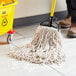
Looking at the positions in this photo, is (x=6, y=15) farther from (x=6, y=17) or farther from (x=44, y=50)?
(x=44, y=50)

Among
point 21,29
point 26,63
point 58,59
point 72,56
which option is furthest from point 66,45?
point 21,29

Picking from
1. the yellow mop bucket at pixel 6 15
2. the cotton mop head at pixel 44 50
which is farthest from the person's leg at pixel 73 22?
the yellow mop bucket at pixel 6 15

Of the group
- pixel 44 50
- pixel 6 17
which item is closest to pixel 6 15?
pixel 6 17

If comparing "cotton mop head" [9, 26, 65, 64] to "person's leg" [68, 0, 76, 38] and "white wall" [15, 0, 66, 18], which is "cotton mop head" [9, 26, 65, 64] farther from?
"white wall" [15, 0, 66, 18]

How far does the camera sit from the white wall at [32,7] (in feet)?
7.52

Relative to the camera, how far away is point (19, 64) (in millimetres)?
1431

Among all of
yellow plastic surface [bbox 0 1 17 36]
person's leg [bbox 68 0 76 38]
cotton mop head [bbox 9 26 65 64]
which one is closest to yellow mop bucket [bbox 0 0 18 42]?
yellow plastic surface [bbox 0 1 17 36]

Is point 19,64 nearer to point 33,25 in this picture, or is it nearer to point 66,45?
point 66,45

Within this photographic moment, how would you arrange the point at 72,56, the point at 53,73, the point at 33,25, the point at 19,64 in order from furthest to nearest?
the point at 33,25
the point at 72,56
the point at 19,64
the point at 53,73

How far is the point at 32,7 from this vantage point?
240cm

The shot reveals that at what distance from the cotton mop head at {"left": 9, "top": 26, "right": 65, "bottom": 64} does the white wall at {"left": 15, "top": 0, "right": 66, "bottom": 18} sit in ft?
2.45

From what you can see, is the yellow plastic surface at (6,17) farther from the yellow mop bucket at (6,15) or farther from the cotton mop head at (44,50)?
the cotton mop head at (44,50)

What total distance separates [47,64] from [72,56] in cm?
25

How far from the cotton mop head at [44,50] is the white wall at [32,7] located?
75 centimetres
